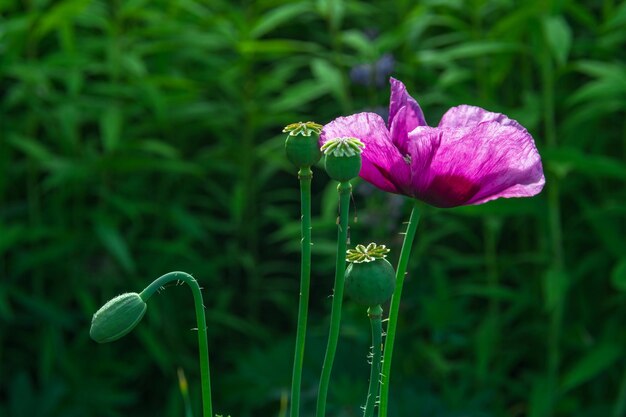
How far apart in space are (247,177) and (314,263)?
382 mm

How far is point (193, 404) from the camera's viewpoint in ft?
8.05

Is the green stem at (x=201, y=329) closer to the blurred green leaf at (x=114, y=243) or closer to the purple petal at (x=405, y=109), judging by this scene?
the purple petal at (x=405, y=109)

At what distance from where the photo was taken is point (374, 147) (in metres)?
0.77

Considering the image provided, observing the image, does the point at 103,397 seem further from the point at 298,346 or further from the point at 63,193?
the point at 298,346

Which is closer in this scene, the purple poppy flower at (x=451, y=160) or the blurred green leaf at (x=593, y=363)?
the purple poppy flower at (x=451, y=160)

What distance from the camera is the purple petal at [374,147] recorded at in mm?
765

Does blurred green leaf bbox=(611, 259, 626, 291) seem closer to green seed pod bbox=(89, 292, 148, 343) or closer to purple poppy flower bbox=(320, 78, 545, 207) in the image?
purple poppy flower bbox=(320, 78, 545, 207)

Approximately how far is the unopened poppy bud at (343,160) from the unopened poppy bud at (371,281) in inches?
2.6

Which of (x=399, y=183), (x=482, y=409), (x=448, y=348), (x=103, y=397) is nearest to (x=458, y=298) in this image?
(x=448, y=348)

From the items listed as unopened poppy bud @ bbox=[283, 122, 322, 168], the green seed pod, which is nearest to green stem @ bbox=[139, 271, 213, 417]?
the green seed pod

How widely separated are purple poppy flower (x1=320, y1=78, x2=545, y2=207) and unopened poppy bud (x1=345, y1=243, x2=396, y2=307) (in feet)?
0.24

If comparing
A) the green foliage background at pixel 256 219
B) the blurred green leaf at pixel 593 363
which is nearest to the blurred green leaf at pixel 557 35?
the green foliage background at pixel 256 219

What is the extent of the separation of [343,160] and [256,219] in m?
2.07

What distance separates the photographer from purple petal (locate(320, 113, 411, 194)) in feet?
2.51
